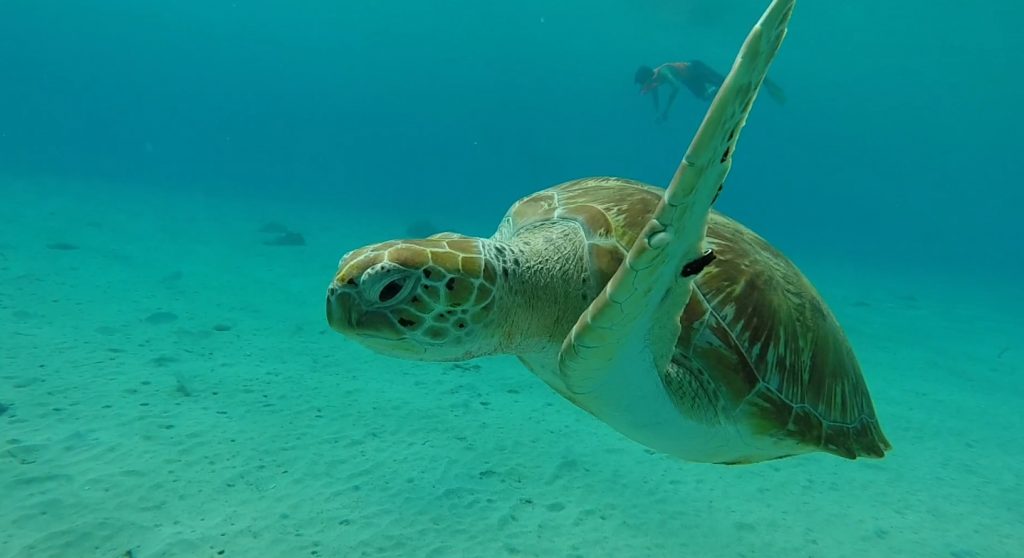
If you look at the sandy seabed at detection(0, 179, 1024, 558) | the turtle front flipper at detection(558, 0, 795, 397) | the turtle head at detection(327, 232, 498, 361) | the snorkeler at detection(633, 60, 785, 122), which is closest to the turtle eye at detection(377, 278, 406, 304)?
the turtle head at detection(327, 232, 498, 361)

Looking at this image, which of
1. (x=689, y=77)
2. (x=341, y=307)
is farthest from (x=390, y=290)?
(x=689, y=77)

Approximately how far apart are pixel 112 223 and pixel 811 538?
45.2 ft

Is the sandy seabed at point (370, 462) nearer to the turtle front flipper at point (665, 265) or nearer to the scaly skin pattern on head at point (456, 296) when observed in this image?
the scaly skin pattern on head at point (456, 296)

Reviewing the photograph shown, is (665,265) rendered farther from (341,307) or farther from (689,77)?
(689,77)

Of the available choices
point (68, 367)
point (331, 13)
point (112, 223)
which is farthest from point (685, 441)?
point (331, 13)

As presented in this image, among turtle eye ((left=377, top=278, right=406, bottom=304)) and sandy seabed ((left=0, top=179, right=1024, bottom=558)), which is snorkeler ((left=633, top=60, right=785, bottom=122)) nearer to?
sandy seabed ((left=0, top=179, right=1024, bottom=558))

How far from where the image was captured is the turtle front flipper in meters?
1.08

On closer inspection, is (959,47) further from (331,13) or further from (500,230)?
(331,13)

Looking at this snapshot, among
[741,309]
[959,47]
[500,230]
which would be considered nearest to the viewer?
[741,309]

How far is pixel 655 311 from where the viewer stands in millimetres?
1420

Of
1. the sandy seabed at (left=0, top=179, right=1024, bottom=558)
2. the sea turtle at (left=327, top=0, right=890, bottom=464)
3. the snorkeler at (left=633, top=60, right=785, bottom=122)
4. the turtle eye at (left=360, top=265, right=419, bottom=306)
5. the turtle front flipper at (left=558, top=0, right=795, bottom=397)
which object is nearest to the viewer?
the turtle front flipper at (left=558, top=0, right=795, bottom=397)

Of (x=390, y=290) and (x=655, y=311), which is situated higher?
(x=655, y=311)

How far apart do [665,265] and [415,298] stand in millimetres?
684

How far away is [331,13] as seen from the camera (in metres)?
64.6
